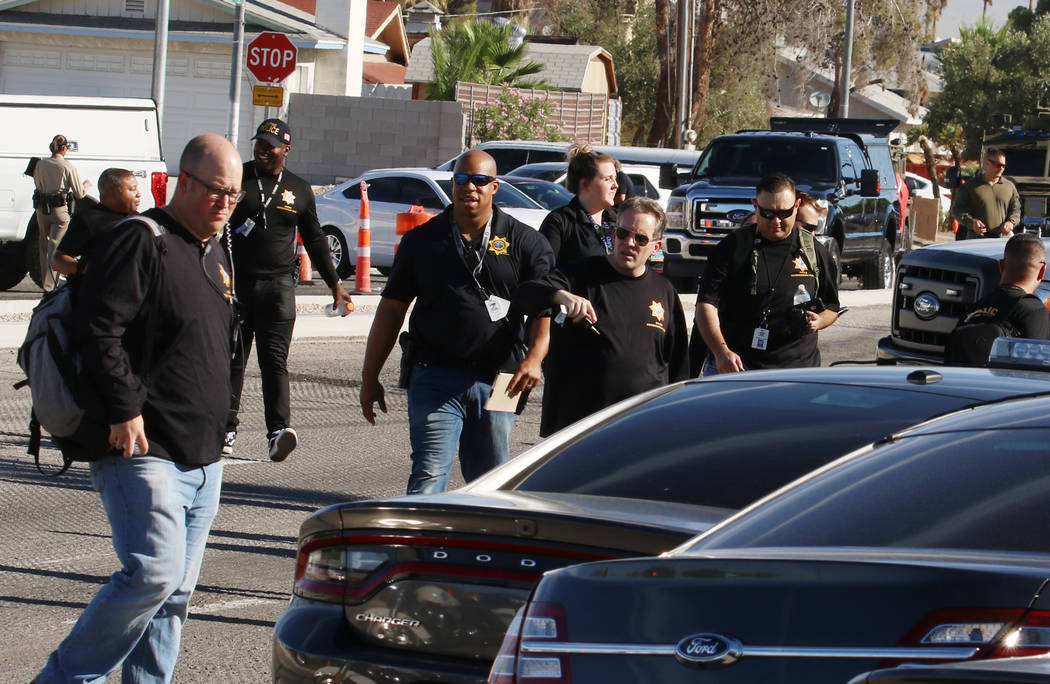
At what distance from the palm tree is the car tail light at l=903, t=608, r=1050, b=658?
4076cm

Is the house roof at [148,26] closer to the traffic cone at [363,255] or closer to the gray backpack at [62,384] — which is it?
the traffic cone at [363,255]

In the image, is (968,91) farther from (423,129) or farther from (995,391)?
(995,391)

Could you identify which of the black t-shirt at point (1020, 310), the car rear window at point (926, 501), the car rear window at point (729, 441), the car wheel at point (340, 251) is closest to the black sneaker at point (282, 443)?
the black t-shirt at point (1020, 310)

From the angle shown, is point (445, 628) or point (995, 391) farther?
point (995, 391)

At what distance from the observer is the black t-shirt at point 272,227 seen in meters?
8.73

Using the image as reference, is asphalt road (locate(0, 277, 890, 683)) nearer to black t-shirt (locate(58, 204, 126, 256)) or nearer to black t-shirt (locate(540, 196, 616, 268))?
black t-shirt (locate(58, 204, 126, 256))

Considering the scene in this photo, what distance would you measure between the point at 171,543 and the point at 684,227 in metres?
16.9

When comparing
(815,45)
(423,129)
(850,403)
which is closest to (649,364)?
(850,403)

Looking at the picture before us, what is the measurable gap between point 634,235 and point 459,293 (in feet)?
2.49

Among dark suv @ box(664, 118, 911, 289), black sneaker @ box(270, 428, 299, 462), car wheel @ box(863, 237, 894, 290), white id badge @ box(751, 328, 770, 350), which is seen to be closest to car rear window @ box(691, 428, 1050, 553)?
white id badge @ box(751, 328, 770, 350)

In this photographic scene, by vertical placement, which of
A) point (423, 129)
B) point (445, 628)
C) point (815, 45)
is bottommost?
→ point (445, 628)

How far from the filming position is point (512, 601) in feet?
12.0

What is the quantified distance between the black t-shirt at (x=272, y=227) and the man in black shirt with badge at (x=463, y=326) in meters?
2.64

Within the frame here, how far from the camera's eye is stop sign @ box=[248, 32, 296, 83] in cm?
2050
